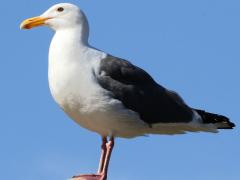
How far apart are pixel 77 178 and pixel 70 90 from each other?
4.25 feet

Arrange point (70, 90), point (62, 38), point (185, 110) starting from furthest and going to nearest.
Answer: point (185, 110) → point (62, 38) → point (70, 90)

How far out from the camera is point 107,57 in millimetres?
10727

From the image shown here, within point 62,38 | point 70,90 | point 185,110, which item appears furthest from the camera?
point 185,110

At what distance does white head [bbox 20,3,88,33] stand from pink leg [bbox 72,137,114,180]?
1.79 meters

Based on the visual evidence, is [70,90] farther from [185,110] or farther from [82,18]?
[185,110]

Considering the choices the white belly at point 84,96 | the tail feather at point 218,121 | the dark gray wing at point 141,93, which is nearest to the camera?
the white belly at point 84,96

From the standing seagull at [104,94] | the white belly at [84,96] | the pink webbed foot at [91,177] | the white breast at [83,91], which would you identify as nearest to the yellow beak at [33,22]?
the standing seagull at [104,94]

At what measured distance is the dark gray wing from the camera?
1064 centimetres

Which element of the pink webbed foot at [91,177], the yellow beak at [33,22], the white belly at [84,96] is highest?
the yellow beak at [33,22]

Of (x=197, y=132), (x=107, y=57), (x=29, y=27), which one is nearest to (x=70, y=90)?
(x=107, y=57)

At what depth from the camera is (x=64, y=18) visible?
11.0 m

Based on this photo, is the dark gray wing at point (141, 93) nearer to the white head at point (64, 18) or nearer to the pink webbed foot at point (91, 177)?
the white head at point (64, 18)

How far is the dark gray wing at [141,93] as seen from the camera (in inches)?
419

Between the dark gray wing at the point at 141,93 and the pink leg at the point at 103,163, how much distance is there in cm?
69
